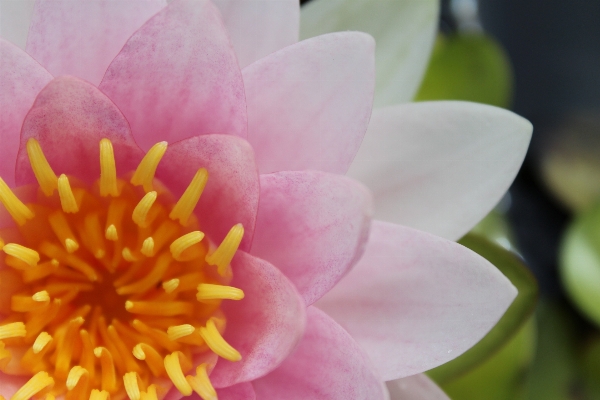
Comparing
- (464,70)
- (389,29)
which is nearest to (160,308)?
(389,29)

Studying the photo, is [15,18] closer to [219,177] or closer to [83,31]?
[83,31]

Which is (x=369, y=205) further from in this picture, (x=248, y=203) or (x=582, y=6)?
(x=582, y=6)

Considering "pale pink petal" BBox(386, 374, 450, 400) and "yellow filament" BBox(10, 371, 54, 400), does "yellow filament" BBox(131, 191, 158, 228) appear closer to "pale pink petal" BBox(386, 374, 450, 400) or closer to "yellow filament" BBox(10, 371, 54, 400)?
"yellow filament" BBox(10, 371, 54, 400)

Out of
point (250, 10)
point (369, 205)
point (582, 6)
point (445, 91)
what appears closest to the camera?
point (369, 205)

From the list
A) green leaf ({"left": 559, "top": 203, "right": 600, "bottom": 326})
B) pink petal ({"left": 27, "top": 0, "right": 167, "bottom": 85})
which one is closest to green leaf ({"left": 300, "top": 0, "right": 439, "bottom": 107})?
pink petal ({"left": 27, "top": 0, "right": 167, "bottom": 85})

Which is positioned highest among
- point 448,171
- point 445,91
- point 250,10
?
point 250,10

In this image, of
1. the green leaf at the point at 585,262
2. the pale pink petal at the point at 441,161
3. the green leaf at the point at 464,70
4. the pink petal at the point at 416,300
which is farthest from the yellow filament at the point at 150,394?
the green leaf at the point at 585,262

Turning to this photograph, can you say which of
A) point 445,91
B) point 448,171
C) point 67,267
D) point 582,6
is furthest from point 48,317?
point 582,6
